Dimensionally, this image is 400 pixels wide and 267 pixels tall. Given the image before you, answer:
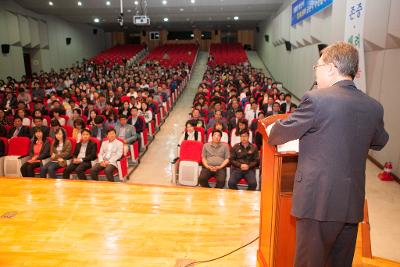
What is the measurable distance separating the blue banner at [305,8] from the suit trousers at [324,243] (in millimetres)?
7336

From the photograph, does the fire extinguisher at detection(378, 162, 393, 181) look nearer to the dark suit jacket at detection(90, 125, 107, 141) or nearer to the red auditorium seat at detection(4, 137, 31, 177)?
the dark suit jacket at detection(90, 125, 107, 141)

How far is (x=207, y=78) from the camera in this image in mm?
13211

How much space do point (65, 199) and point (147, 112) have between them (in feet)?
13.9

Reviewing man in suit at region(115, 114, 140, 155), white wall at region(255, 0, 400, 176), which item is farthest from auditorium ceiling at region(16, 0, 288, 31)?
man in suit at region(115, 114, 140, 155)

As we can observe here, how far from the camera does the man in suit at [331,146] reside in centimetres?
131

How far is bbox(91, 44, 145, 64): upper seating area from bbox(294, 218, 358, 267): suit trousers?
18.6 meters

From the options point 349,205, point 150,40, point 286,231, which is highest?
point 150,40

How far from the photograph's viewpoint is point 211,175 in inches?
184

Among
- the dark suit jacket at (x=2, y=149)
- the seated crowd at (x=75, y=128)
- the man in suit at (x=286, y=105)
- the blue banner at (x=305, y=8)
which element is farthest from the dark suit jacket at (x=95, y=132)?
the blue banner at (x=305, y=8)

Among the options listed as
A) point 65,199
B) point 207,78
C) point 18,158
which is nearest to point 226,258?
point 65,199

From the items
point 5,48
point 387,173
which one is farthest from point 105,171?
point 5,48

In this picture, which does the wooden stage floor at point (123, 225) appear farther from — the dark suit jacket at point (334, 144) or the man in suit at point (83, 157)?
the dark suit jacket at point (334, 144)

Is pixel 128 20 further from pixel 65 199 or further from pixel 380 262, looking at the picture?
pixel 380 262

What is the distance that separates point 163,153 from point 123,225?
12.0 feet
